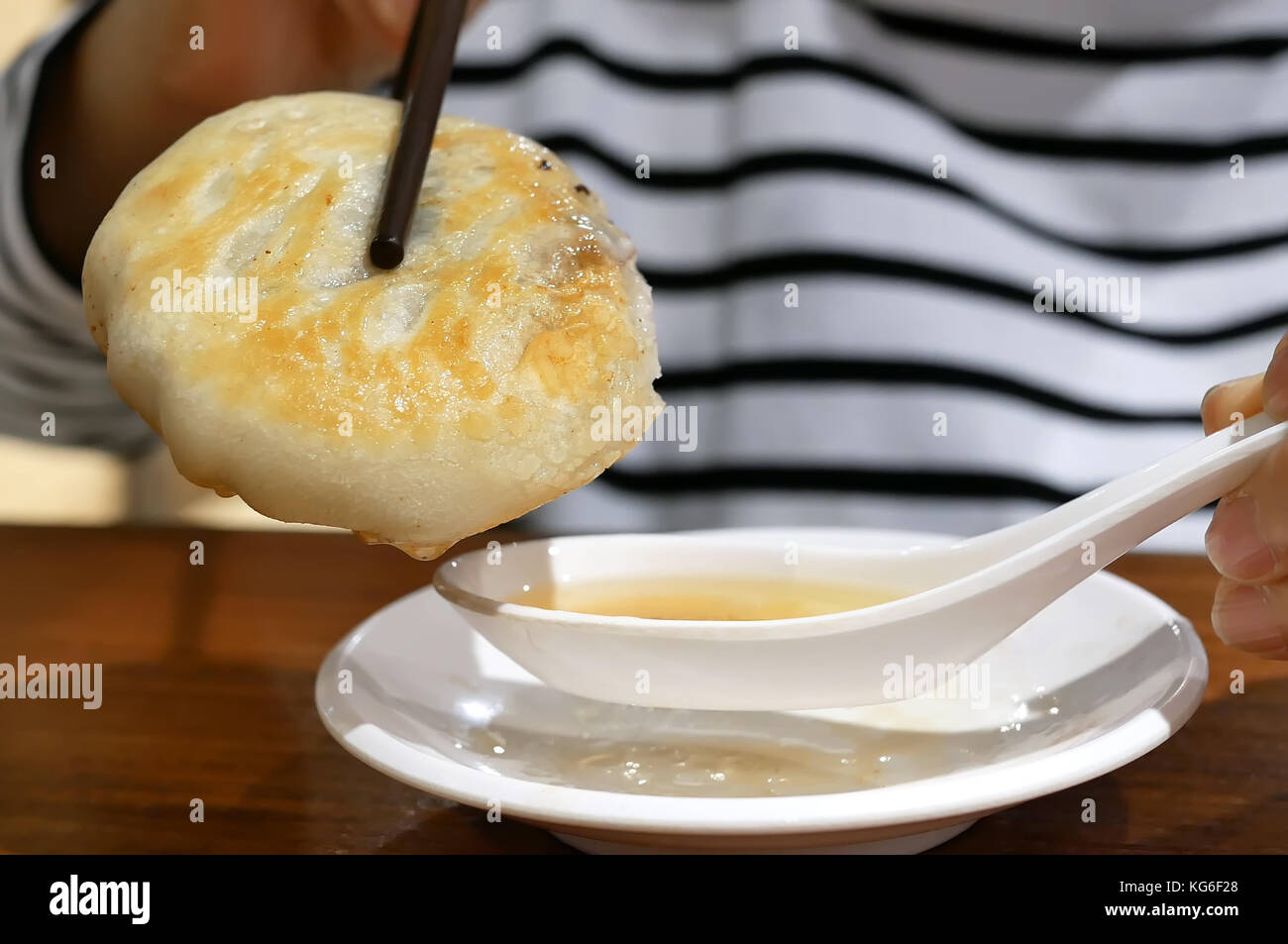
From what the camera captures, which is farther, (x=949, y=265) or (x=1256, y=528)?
(x=949, y=265)

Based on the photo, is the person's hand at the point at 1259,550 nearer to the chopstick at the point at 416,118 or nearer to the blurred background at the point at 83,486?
the chopstick at the point at 416,118

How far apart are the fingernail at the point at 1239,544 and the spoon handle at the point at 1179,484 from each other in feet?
0.05

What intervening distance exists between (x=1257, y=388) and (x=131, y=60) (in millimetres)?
1233

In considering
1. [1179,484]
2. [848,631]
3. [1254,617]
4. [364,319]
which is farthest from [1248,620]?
[364,319]

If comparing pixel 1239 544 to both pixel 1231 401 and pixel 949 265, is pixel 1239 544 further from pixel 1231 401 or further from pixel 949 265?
pixel 949 265

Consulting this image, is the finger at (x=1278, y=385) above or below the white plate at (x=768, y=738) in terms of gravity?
above

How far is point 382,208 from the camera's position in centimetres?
66

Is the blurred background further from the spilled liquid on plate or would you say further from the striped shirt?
the spilled liquid on plate

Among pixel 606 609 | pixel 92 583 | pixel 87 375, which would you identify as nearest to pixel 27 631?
pixel 92 583

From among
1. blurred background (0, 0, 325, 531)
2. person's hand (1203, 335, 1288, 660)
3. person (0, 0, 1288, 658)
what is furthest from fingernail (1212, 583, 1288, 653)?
blurred background (0, 0, 325, 531)

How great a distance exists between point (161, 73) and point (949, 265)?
1.08 metres

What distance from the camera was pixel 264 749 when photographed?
2.62ft

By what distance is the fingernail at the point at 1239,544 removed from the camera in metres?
0.68

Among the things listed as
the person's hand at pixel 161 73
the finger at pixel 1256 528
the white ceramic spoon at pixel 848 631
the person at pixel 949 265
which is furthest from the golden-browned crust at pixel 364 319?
the person at pixel 949 265
